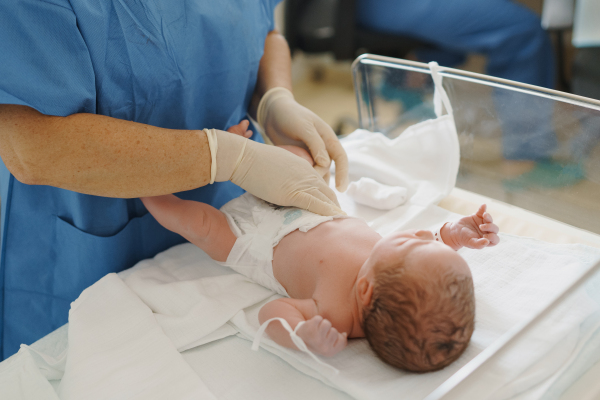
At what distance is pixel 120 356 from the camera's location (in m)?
0.81

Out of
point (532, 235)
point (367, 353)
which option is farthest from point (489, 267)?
point (367, 353)

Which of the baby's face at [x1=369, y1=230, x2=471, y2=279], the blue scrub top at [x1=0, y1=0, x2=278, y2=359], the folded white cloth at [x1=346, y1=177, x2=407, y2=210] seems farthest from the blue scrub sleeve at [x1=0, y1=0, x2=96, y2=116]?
the folded white cloth at [x1=346, y1=177, x2=407, y2=210]

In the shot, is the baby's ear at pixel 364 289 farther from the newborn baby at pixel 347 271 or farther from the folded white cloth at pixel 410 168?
the folded white cloth at pixel 410 168

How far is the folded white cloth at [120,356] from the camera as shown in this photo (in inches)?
29.8

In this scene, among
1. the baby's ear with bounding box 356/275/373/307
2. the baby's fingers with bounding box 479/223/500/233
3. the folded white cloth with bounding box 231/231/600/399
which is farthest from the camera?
the baby's fingers with bounding box 479/223/500/233

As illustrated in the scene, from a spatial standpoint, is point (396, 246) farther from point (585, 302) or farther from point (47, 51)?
point (47, 51)

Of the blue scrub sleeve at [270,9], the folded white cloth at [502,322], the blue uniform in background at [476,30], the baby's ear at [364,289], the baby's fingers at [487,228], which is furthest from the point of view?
the blue uniform in background at [476,30]

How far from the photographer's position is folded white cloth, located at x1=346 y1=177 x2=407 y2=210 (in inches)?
48.6

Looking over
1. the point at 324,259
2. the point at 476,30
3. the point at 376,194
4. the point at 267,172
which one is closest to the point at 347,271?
the point at 324,259

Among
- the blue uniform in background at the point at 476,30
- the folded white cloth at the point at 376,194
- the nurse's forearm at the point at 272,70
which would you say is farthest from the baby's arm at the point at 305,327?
the blue uniform in background at the point at 476,30

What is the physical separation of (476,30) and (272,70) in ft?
5.13

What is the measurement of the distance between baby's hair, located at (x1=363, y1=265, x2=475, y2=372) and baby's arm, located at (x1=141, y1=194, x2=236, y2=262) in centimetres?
38

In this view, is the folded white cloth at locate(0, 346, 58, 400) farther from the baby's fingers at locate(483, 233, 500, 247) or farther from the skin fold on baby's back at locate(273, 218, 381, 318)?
the baby's fingers at locate(483, 233, 500, 247)

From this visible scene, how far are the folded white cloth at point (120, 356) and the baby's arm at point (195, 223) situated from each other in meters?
0.17
